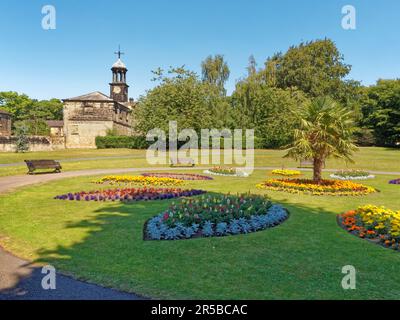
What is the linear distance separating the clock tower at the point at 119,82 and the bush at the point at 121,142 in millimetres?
19330

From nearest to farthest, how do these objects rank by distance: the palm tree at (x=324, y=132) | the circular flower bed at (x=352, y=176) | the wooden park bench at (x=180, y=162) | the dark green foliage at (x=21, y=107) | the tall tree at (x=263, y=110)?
the palm tree at (x=324, y=132) → the circular flower bed at (x=352, y=176) → the wooden park bench at (x=180, y=162) → the tall tree at (x=263, y=110) → the dark green foliage at (x=21, y=107)

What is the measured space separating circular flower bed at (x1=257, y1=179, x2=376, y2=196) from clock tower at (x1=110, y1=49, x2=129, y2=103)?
62.6 meters

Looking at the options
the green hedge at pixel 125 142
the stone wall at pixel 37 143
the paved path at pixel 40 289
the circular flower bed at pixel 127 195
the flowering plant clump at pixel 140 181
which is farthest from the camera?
the green hedge at pixel 125 142

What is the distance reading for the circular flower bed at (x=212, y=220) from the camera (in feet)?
25.7

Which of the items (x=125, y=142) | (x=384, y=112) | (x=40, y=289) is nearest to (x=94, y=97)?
(x=125, y=142)

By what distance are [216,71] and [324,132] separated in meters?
A: 48.5

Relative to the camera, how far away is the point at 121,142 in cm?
5581

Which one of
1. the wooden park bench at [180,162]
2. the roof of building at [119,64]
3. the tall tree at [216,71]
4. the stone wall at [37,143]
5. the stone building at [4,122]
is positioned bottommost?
the wooden park bench at [180,162]

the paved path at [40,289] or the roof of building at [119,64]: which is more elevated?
the roof of building at [119,64]

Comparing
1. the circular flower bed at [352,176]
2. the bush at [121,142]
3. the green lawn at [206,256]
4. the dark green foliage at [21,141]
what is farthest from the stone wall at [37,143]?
the circular flower bed at [352,176]

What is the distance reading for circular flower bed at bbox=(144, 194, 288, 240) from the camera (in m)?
7.85

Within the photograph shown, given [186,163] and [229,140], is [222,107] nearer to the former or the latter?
[229,140]

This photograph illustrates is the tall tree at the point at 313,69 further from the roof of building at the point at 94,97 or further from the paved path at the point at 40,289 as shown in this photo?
the paved path at the point at 40,289

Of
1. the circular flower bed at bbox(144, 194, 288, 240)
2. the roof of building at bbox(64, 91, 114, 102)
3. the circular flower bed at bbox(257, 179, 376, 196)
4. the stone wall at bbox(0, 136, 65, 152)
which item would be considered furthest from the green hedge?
the circular flower bed at bbox(144, 194, 288, 240)
